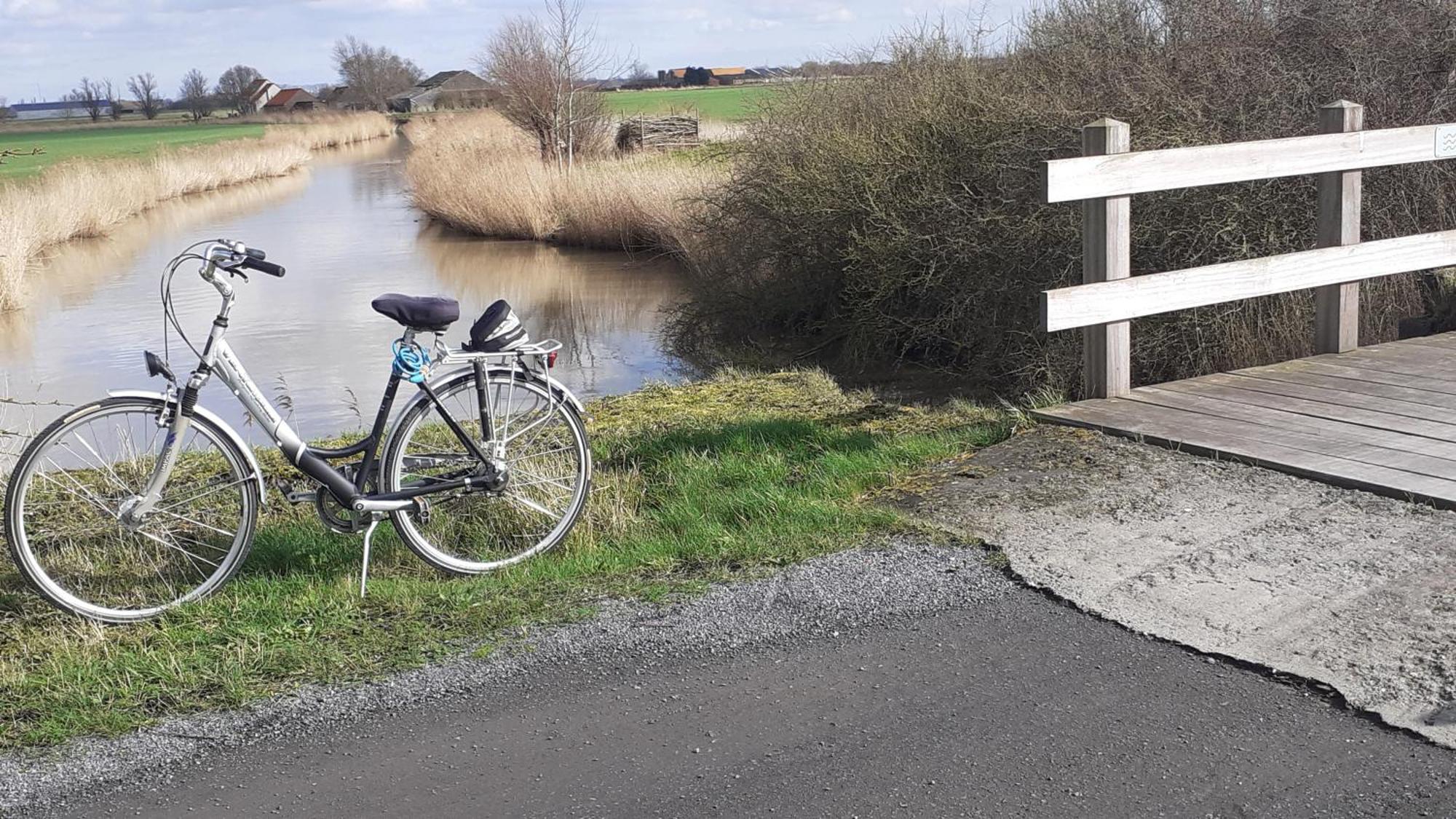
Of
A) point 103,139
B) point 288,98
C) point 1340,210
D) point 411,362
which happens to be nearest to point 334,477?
point 411,362

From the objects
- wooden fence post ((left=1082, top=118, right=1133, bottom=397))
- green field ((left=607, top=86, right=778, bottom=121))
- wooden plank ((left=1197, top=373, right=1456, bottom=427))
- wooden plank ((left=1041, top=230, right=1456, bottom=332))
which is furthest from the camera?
green field ((left=607, top=86, right=778, bottom=121))

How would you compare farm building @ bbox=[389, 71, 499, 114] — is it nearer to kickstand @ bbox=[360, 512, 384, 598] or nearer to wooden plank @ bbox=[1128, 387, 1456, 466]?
wooden plank @ bbox=[1128, 387, 1456, 466]

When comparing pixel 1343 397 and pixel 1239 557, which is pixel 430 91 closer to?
pixel 1343 397

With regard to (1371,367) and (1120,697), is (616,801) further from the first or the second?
(1371,367)

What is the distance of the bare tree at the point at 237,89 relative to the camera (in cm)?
14950

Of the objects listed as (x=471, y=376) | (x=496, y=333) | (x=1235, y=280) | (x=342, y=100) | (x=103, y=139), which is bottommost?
(x=1235, y=280)

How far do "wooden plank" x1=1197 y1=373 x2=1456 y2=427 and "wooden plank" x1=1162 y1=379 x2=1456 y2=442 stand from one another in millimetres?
49

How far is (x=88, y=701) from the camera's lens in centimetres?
399

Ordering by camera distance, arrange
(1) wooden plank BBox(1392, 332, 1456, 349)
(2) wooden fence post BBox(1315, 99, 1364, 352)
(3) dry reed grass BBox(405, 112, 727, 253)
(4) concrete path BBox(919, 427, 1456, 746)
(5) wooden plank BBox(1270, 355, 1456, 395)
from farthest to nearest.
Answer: (3) dry reed grass BBox(405, 112, 727, 253), (1) wooden plank BBox(1392, 332, 1456, 349), (2) wooden fence post BBox(1315, 99, 1364, 352), (5) wooden plank BBox(1270, 355, 1456, 395), (4) concrete path BBox(919, 427, 1456, 746)

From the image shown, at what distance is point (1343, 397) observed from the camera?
6.83m

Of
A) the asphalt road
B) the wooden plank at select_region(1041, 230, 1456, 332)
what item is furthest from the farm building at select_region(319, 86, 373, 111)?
the asphalt road

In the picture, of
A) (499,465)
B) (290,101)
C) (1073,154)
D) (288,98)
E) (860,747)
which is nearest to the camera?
(860,747)

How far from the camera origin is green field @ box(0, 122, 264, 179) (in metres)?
58.4

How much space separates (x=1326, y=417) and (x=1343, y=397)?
49cm
